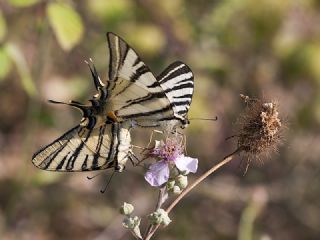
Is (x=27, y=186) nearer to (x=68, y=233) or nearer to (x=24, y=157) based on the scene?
(x=24, y=157)

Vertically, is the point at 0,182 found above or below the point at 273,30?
below

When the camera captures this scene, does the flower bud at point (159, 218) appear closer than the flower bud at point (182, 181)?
Yes

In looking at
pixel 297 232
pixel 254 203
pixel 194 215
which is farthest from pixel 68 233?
pixel 254 203

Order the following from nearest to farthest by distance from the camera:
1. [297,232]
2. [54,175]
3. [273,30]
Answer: [54,175] → [273,30] → [297,232]

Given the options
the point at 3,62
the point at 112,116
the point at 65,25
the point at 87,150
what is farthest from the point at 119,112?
the point at 3,62

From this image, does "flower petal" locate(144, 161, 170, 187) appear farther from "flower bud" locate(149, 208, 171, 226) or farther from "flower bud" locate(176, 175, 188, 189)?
"flower bud" locate(149, 208, 171, 226)

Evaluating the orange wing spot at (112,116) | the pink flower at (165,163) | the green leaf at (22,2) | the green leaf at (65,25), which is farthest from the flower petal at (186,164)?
the green leaf at (22,2)

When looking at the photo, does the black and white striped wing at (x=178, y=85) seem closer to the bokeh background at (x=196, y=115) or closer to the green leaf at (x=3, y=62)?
the green leaf at (x=3, y=62)

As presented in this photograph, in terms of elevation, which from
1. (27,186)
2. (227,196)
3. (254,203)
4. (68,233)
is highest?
(254,203)
